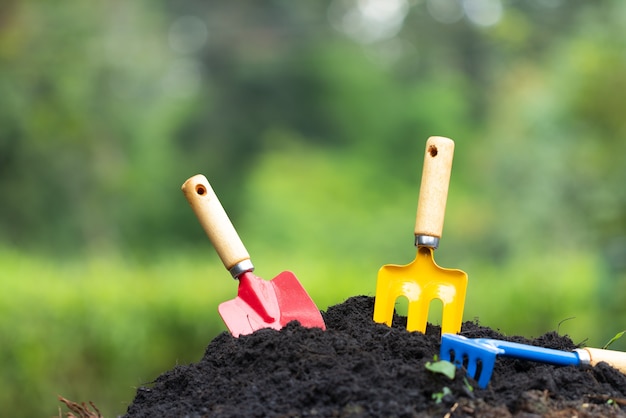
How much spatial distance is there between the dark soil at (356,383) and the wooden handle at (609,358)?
4 cm

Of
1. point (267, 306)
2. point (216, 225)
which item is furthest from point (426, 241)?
point (216, 225)

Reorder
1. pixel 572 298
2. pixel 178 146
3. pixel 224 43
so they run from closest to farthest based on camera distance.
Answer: pixel 572 298 → pixel 178 146 → pixel 224 43

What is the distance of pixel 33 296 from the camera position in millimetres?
5367

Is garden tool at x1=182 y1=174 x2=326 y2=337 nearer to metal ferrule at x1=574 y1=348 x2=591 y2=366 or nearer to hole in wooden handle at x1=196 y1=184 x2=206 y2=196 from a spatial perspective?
hole in wooden handle at x1=196 y1=184 x2=206 y2=196

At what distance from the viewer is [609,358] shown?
6.51 feet

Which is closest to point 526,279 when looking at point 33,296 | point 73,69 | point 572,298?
point 572,298

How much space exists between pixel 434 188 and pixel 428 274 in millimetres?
252

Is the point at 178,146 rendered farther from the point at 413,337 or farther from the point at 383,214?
the point at 413,337

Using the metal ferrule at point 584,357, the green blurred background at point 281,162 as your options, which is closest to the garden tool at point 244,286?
the metal ferrule at point 584,357

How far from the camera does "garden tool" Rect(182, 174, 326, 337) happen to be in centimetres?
228

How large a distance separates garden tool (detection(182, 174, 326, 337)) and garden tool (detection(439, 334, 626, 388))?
556 mm

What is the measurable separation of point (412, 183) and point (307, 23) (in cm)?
431

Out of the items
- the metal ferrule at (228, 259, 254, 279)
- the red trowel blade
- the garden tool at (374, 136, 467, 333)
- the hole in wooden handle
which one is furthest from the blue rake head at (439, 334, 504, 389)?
the hole in wooden handle

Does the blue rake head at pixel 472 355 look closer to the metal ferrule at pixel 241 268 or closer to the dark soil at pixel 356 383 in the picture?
the dark soil at pixel 356 383
